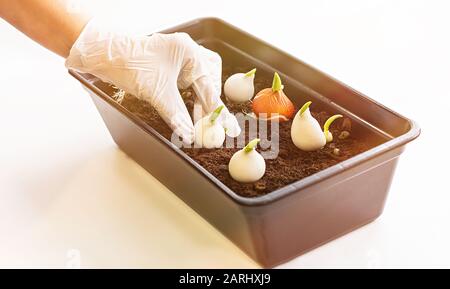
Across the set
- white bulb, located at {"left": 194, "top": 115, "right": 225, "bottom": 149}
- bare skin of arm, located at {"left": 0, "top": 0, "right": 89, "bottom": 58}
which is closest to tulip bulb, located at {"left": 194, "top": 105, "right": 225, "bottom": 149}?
white bulb, located at {"left": 194, "top": 115, "right": 225, "bottom": 149}

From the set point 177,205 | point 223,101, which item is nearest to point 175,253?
point 177,205

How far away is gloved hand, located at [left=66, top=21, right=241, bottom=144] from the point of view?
1.39m

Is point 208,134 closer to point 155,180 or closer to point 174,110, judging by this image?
point 174,110

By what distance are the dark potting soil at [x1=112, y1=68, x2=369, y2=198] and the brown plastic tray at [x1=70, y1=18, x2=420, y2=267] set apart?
28 millimetres

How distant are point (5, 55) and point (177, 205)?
2.80 feet

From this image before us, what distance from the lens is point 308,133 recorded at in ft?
4.33

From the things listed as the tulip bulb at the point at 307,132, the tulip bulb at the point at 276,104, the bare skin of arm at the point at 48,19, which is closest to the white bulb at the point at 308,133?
the tulip bulb at the point at 307,132

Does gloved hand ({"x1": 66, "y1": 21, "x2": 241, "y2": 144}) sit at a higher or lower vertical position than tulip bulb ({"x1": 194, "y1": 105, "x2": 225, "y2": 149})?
higher

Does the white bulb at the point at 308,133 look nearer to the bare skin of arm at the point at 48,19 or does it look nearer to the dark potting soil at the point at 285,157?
the dark potting soil at the point at 285,157

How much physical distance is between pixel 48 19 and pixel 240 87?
41 centimetres

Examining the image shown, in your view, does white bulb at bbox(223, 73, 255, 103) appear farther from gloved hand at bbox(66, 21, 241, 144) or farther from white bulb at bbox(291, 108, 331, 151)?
white bulb at bbox(291, 108, 331, 151)

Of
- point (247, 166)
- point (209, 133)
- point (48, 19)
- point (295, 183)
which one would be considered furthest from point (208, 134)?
point (48, 19)

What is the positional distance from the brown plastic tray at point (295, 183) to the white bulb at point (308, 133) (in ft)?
0.28

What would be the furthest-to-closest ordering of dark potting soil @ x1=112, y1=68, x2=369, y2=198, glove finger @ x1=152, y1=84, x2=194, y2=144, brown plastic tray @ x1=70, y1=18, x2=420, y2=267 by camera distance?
glove finger @ x1=152, y1=84, x2=194, y2=144 < dark potting soil @ x1=112, y1=68, x2=369, y2=198 < brown plastic tray @ x1=70, y1=18, x2=420, y2=267
